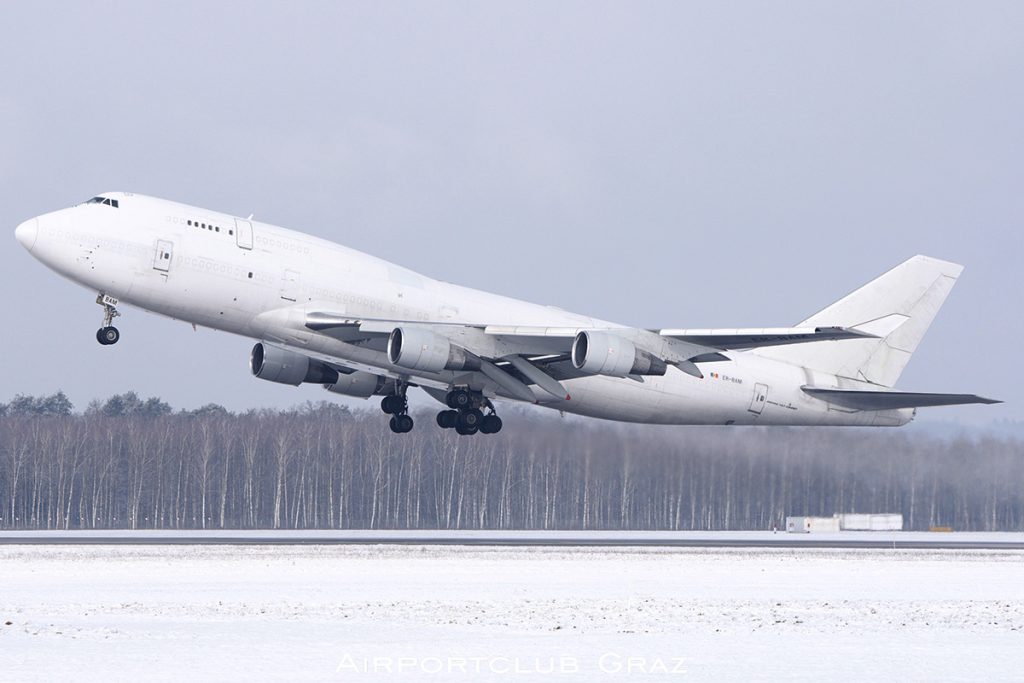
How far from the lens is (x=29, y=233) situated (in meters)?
33.3

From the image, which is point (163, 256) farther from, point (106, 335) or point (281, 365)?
point (281, 365)

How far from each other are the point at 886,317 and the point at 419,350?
1846cm

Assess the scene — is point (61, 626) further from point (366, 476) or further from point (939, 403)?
point (366, 476)

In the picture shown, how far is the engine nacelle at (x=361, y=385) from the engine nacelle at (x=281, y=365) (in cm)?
111

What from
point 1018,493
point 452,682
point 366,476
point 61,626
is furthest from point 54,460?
point 452,682

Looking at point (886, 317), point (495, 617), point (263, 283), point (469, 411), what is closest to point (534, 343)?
point (469, 411)

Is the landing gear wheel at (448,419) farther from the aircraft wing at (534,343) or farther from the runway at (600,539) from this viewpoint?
the runway at (600,539)

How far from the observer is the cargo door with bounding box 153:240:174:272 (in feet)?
111

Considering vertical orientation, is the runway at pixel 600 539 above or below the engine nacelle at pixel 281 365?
below

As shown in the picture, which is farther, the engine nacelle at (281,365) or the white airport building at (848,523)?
the white airport building at (848,523)

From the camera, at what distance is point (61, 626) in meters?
24.0

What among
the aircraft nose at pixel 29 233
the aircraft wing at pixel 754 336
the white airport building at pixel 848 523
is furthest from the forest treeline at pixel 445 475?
the aircraft nose at pixel 29 233

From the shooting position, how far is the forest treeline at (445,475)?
4869 centimetres

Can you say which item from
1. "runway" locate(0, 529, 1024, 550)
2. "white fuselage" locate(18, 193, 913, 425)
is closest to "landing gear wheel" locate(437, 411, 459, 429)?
"white fuselage" locate(18, 193, 913, 425)
